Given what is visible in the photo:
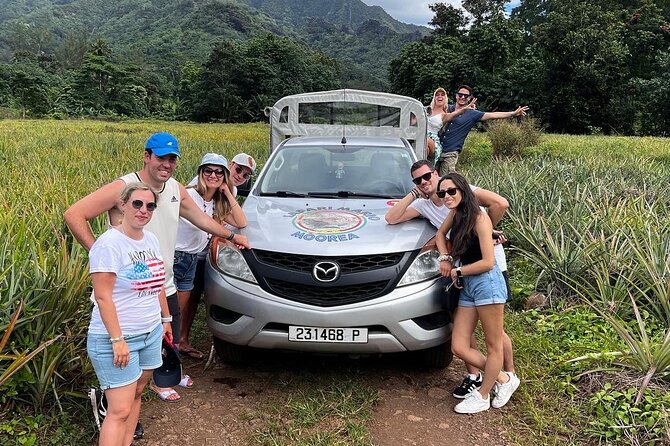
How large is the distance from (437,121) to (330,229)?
15.5 feet

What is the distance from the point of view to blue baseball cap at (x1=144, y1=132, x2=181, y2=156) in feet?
9.90

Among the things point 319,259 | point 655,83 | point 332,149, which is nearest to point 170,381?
point 319,259

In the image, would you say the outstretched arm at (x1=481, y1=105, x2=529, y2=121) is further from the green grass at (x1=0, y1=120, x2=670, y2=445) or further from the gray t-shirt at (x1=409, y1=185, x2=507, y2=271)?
the gray t-shirt at (x1=409, y1=185, x2=507, y2=271)

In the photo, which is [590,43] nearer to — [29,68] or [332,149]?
[332,149]

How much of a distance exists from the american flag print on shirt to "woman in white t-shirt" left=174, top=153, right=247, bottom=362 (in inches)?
52.0

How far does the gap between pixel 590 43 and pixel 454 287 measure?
127 ft

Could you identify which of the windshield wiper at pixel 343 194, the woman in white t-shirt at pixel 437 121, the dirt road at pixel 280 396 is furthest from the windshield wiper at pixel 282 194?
the woman in white t-shirt at pixel 437 121

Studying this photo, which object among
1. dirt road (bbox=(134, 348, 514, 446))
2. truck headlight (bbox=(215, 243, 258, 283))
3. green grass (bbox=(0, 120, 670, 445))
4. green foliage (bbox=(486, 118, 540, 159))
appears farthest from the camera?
green foliage (bbox=(486, 118, 540, 159))

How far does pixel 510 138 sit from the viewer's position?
1666 centimetres

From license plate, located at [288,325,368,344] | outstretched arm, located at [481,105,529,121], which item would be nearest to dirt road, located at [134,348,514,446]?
license plate, located at [288,325,368,344]

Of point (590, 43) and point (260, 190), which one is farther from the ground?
point (590, 43)

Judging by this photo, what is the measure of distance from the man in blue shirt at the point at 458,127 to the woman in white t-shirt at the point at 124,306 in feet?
18.2

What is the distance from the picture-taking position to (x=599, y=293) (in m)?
4.73

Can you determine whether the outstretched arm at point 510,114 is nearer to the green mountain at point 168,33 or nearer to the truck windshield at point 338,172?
the truck windshield at point 338,172
